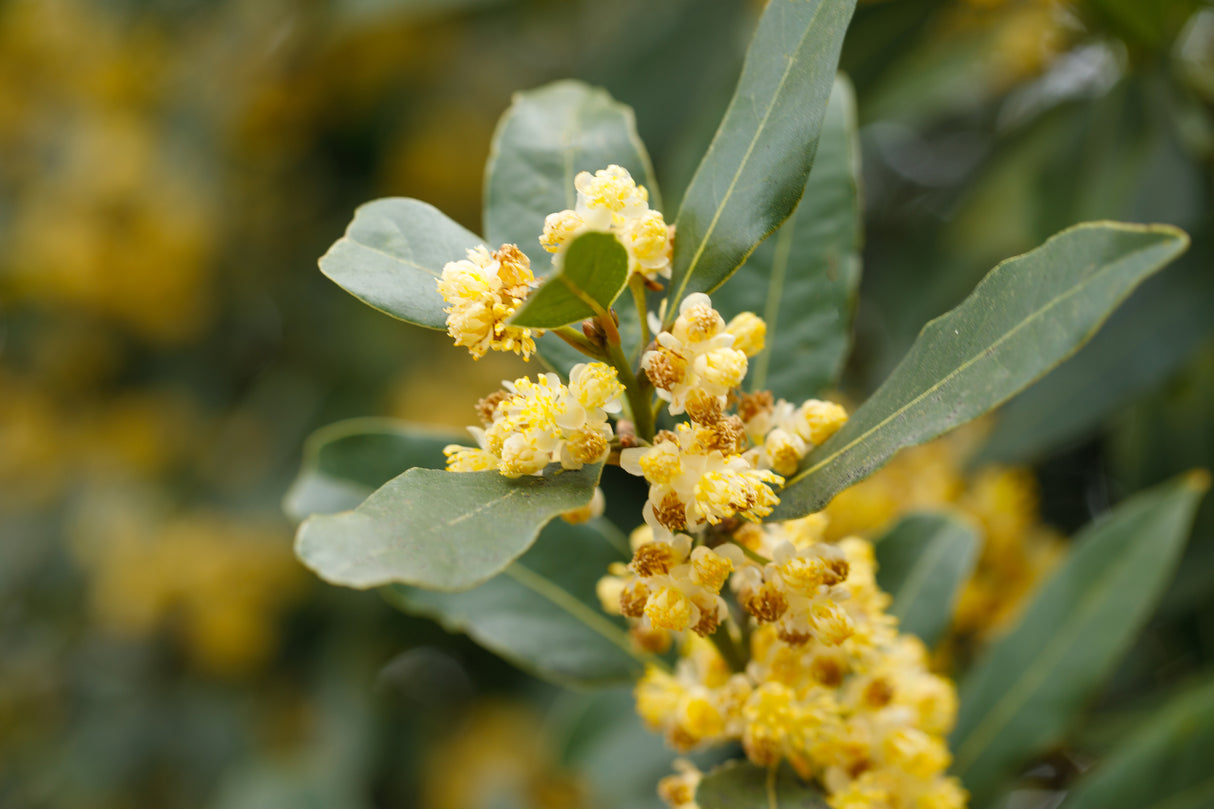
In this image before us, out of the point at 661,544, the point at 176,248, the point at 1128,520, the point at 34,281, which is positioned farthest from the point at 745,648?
the point at 34,281

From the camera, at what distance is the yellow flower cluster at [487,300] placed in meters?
0.74

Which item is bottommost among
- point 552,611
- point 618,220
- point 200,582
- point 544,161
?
point 200,582

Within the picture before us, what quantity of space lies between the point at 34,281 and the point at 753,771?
315 centimetres

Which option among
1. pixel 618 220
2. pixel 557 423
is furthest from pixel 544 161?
pixel 557 423

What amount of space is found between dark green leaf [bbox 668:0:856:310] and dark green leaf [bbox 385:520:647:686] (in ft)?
1.37

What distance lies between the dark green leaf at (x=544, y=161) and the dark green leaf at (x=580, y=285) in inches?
10.0

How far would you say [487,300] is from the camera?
2.44 feet

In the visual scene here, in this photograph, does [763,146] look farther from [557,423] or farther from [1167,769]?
[1167,769]

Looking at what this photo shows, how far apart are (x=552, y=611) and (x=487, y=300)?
0.51m

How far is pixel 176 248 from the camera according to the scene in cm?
315

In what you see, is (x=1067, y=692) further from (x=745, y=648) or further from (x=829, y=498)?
(x=829, y=498)

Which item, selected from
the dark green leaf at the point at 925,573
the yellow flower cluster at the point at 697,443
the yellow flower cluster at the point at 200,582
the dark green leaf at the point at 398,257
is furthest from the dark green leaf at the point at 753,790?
the yellow flower cluster at the point at 200,582

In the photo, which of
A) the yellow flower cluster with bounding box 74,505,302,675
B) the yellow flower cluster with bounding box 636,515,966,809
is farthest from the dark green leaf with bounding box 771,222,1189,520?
the yellow flower cluster with bounding box 74,505,302,675

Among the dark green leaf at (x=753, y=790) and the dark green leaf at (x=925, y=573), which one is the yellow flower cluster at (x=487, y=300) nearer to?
the dark green leaf at (x=753, y=790)
